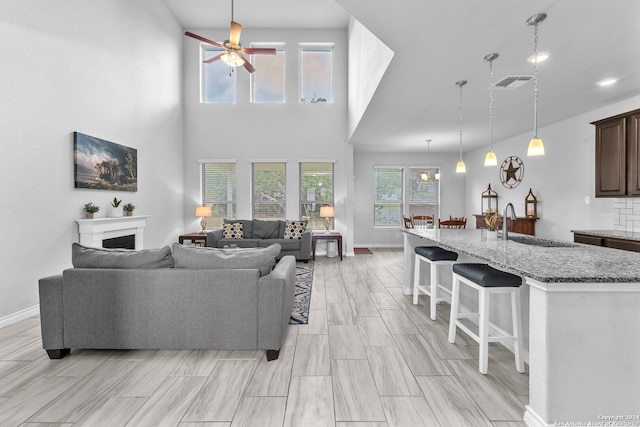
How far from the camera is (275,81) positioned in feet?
26.5

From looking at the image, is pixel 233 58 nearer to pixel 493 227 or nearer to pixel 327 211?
pixel 327 211

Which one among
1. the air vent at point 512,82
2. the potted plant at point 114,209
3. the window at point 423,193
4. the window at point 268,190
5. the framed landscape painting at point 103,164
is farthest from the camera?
the window at point 423,193

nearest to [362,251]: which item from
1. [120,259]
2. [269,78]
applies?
[269,78]

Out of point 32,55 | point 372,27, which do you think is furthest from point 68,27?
point 372,27

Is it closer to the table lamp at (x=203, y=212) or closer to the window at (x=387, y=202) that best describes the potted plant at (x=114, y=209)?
the table lamp at (x=203, y=212)

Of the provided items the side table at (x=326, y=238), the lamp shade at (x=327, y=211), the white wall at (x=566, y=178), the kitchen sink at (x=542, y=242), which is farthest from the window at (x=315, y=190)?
the kitchen sink at (x=542, y=242)

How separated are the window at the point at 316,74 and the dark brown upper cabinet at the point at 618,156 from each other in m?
5.48

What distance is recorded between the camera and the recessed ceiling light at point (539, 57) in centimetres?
301

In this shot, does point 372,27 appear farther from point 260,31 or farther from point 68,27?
point 260,31

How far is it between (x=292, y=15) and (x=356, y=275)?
5.96 meters

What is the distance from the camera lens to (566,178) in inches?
217

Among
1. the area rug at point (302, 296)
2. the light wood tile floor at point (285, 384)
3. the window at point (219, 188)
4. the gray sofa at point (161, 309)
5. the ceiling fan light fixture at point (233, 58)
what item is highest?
the ceiling fan light fixture at point (233, 58)

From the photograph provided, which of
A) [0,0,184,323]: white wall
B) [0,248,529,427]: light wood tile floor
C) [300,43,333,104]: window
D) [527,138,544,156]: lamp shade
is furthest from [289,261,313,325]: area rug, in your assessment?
[300,43,333,104]: window

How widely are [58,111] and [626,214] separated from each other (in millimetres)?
7609
